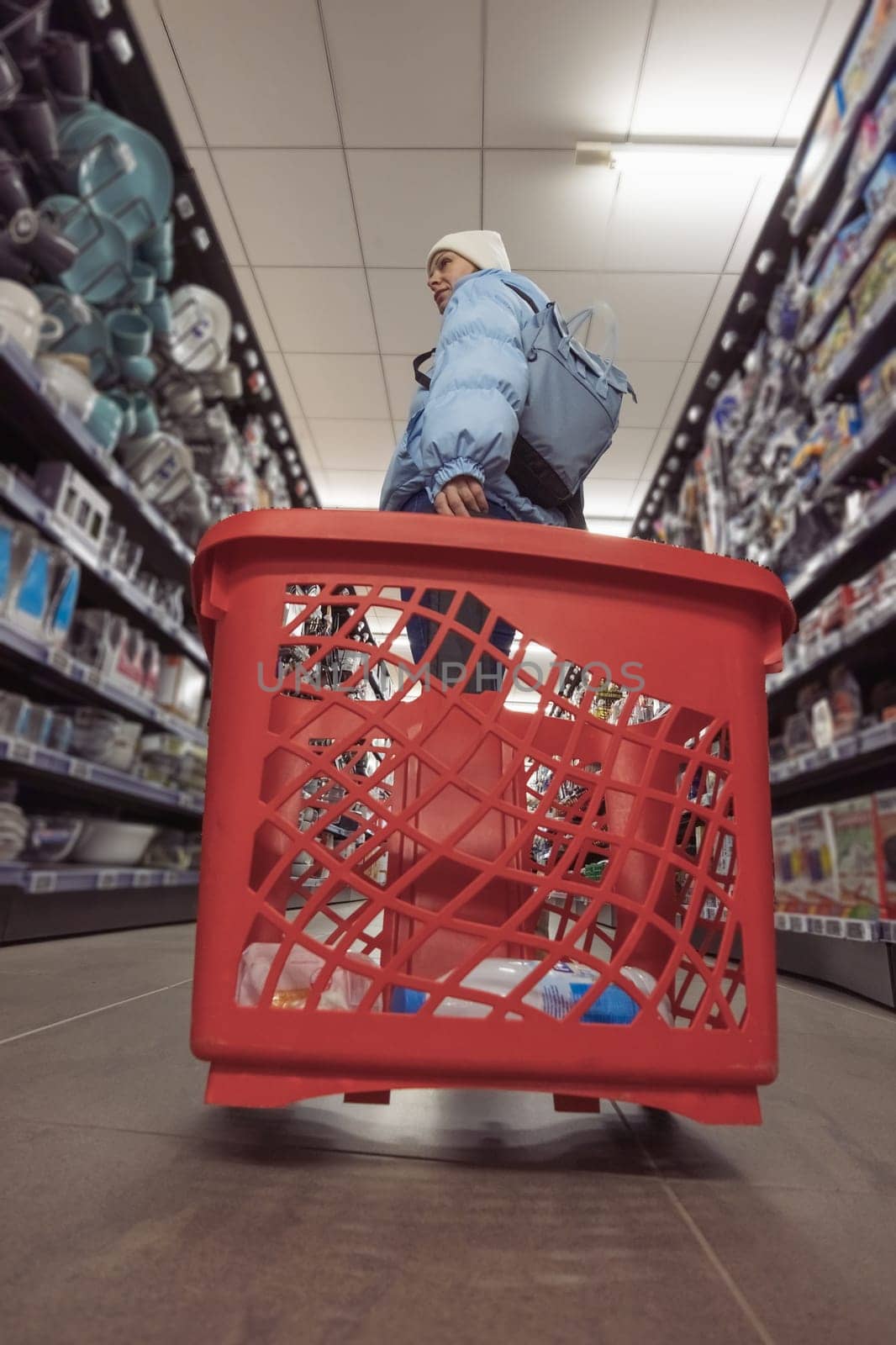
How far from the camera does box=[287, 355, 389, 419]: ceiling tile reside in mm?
4773

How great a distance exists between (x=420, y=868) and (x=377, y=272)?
4.09 meters

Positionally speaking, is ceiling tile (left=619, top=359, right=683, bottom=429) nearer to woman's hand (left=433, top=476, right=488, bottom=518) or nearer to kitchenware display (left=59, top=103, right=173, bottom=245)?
kitchenware display (left=59, top=103, right=173, bottom=245)

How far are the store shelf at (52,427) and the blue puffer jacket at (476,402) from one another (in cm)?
133

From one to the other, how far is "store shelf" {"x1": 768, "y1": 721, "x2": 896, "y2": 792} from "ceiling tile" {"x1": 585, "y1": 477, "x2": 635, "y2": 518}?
345 centimetres

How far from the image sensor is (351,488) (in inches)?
251

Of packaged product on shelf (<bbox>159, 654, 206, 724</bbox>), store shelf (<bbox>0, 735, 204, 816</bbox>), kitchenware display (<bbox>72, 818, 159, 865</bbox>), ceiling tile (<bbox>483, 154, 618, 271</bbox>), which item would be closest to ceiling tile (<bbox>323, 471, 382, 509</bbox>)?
ceiling tile (<bbox>483, 154, 618, 271</bbox>)

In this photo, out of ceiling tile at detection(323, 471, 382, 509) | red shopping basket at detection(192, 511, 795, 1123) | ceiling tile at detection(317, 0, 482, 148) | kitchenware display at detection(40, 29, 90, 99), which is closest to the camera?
red shopping basket at detection(192, 511, 795, 1123)

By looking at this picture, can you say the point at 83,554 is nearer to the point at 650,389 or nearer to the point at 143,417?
the point at 143,417

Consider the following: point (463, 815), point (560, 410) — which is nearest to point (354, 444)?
point (560, 410)

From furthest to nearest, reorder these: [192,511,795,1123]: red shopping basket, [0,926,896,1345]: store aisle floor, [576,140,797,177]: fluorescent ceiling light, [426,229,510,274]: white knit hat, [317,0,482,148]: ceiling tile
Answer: [576,140,797,177]: fluorescent ceiling light
[317,0,482,148]: ceiling tile
[426,229,510,274]: white knit hat
[192,511,795,1123]: red shopping basket
[0,926,896,1345]: store aisle floor

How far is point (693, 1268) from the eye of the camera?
0.50 meters

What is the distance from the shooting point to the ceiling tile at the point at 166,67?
2.91 meters

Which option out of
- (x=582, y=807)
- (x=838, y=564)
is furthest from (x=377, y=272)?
(x=582, y=807)

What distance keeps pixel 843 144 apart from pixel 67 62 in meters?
2.48
